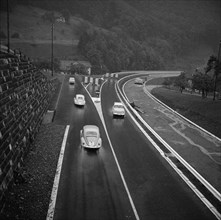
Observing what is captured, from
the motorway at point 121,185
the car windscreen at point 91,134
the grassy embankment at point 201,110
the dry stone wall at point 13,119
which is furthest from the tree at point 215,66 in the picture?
the dry stone wall at point 13,119

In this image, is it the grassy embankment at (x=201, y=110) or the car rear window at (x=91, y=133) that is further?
the grassy embankment at (x=201, y=110)

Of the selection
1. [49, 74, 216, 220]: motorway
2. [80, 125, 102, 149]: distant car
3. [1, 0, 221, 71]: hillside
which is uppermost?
[1, 0, 221, 71]: hillside

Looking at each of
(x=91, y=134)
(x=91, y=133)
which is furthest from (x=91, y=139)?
(x=91, y=133)

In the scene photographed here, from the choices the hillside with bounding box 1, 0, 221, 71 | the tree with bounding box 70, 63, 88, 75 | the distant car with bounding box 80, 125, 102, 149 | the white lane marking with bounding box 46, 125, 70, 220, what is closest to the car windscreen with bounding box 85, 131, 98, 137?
the distant car with bounding box 80, 125, 102, 149

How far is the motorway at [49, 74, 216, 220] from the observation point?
13.5 meters

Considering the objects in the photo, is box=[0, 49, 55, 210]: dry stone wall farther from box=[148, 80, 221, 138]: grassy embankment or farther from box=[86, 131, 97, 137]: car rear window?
box=[148, 80, 221, 138]: grassy embankment

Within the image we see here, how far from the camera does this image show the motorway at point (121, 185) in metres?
13.5

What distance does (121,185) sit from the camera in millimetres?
16000

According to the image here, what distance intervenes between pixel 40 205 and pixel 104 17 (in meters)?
187

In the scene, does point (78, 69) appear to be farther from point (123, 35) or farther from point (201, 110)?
point (123, 35)

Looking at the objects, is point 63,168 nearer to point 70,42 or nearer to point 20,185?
point 20,185

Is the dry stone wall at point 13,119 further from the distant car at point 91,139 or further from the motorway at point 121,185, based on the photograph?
the distant car at point 91,139

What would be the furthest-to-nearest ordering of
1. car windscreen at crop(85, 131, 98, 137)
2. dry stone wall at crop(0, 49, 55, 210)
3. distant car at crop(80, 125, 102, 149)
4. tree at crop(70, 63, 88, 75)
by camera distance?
1. tree at crop(70, 63, 88, 75)
2. car windscreen at crop(85, 131, 98, 137)
3. distant car at crop(80, 125, 102, 149)
4. dry stone wall at crop(0, 49, 55, 210)

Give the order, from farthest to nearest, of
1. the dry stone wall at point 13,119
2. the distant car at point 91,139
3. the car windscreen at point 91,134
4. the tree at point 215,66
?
1. the tree at point 215,66
2. the car windscreen at point 91,134
3. the distant car at point 91,139
4. the dry stone wall at point 13,119
